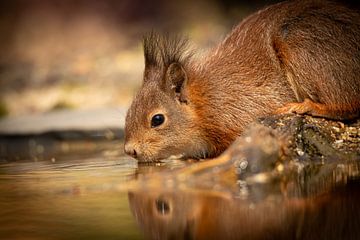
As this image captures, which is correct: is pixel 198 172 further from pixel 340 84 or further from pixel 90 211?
pixel 340 84

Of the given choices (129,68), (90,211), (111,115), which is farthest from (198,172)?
(129,68)

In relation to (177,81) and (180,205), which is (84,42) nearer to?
(177,81)

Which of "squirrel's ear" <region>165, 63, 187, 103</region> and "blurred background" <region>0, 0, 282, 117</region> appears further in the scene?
"blurred background" <region>0, 0, 282, 117</region>

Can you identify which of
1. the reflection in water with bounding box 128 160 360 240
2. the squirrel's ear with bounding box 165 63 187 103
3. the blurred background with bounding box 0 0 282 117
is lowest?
the reflection in water with bounding box 128 160 360 240

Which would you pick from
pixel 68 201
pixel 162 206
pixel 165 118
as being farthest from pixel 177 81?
pixel 162 206

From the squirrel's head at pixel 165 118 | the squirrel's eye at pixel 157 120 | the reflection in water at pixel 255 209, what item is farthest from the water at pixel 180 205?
the squirrel's eye at pixel 157 120

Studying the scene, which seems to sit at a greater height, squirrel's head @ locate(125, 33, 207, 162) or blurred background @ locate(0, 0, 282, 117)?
blurred background @ locate(0, 0, 282, 117)

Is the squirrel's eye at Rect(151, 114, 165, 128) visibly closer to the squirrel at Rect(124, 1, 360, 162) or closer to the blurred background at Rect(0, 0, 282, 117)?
the squirrel at Rect(124, 1, 360, 162)

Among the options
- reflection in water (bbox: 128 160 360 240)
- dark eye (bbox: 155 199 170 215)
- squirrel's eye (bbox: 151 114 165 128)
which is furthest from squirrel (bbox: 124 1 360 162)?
dark eye (bbox: 155 199 170 215)

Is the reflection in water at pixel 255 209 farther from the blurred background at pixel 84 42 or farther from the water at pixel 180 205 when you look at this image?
the blurred background at pixel 84 42

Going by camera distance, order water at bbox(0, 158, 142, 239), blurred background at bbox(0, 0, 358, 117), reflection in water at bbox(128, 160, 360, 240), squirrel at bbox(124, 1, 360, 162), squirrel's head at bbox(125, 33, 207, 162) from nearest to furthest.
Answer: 1. reflection in water at bbox(128, 160, 360, 240)
2. water at bbox(0, 158, 142, 239)
3. squirrel at bbox(124, 1, 360, 162)
4. squirrel's head at bbox(125, 33, 207, 162)
5. blurred background at bbox(0, 0, 358, 117)
